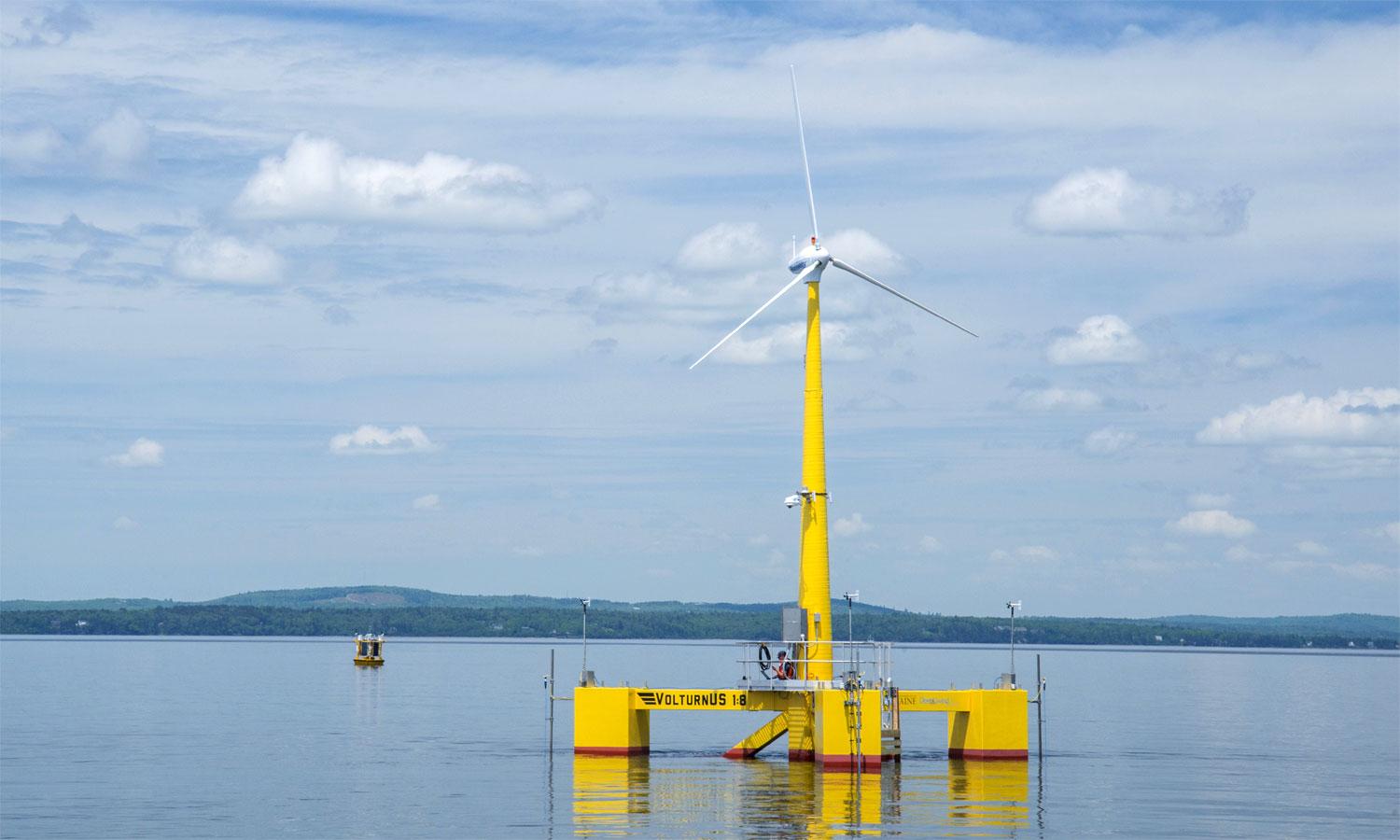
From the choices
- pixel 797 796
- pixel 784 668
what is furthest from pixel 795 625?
pixel 797 796

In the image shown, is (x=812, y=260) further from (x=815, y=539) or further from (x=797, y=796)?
(x=797, y=796)

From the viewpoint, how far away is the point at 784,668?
69688 mm

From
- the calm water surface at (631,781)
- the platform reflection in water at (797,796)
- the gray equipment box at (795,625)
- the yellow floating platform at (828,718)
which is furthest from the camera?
the gray equipment box at (795,625)

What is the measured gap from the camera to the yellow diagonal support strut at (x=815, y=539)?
69188 millimetres

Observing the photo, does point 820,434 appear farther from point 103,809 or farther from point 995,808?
point 103,809

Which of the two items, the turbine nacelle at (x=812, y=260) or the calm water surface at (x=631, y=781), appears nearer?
the calm water surface at (x=631, y=781)

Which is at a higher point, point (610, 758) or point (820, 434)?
point (820, 434)

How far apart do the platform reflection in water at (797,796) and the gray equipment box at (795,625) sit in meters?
Result: 5.20

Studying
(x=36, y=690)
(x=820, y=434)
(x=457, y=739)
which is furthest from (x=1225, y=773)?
(x=36, y=690)

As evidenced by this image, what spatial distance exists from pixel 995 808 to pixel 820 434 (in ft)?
52.9

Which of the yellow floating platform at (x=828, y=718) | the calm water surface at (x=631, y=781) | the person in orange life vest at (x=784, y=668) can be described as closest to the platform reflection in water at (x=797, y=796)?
the calm water surface at (x=631, y=781)

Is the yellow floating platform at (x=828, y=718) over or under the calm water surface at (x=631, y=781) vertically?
over

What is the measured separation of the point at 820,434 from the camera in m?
69.7

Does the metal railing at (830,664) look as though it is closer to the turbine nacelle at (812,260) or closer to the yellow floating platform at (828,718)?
the yellow floating platform at (828,718)
